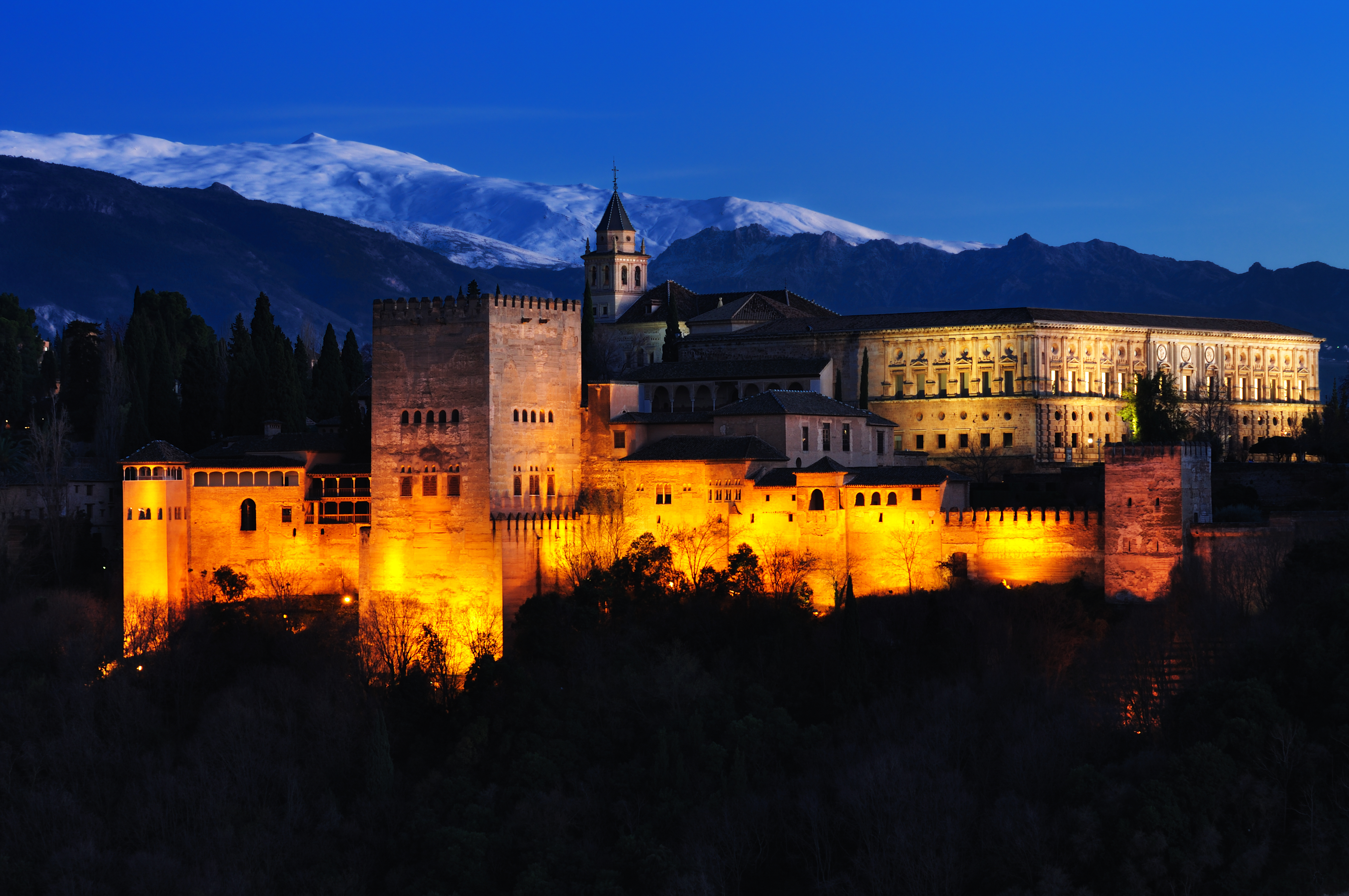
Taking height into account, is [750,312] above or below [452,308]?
above

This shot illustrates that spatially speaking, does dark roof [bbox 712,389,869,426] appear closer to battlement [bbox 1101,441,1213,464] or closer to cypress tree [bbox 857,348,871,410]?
cypress tree [bbox 857,348,871,410]

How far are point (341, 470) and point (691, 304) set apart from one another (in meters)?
35.0

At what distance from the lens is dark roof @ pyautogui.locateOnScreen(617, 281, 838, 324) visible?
3295 inches

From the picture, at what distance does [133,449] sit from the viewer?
63.1 m

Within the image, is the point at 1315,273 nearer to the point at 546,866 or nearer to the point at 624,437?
the point at 624,437

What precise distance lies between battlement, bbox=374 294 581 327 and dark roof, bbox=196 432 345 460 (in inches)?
193

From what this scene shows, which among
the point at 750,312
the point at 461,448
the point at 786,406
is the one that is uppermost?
the point at 750,312

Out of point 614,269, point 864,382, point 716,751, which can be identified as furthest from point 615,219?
point 716,751

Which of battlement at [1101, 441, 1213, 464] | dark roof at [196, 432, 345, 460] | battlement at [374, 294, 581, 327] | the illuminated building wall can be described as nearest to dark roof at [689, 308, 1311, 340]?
dark roof at [196, 432, 345, 460]

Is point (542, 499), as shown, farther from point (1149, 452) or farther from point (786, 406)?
point (1149, 452)

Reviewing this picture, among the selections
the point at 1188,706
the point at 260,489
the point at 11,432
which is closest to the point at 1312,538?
the point at 1188,706

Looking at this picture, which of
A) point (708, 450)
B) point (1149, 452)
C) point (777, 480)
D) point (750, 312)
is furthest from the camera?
point (750, 312)

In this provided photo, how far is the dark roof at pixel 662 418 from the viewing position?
52.9m

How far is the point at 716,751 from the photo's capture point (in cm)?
4238
